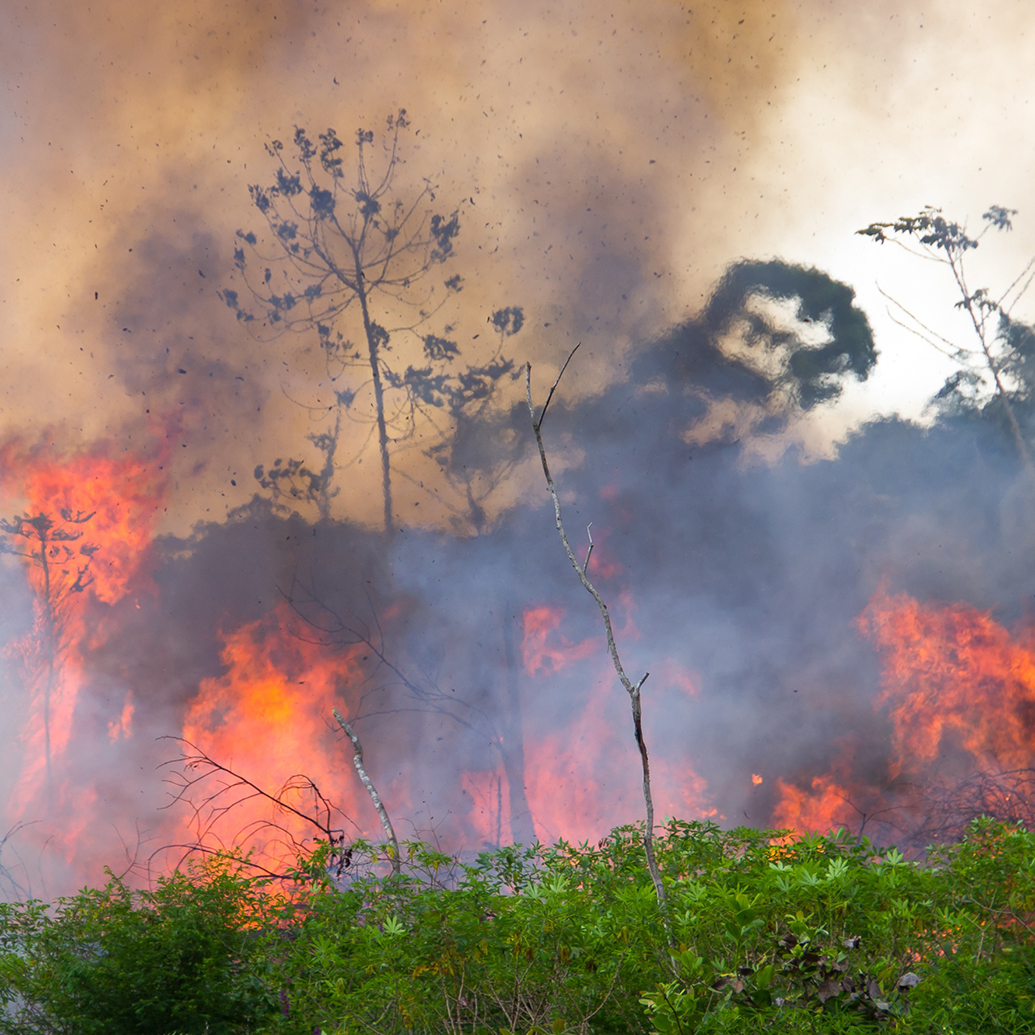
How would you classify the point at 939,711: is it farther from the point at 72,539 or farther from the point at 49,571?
the point at 49,571

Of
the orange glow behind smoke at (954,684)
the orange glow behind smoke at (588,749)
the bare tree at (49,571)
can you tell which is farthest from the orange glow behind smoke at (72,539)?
the orange glow behind smoke at (954,684)

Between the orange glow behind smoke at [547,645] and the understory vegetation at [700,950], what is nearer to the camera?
the understory vegetation at [700,950]

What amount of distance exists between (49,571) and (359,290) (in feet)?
11.8

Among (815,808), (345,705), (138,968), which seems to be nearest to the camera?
(138,968)

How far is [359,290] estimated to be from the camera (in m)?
7.43

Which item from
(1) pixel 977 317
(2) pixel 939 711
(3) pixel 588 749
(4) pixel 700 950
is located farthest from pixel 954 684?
(4) pixel 700 950

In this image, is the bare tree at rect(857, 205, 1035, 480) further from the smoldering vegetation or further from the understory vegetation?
the understory vegetation

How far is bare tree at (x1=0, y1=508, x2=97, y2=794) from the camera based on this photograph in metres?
7.07

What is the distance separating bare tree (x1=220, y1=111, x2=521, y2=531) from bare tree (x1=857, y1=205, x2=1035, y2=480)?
10.6 ft

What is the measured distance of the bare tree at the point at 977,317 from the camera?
6.67 meters

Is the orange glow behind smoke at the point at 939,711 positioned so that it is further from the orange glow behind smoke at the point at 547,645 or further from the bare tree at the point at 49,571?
the bare tree at the point at 49,571

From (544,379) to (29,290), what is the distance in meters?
4.54

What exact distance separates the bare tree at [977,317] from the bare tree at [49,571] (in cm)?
706

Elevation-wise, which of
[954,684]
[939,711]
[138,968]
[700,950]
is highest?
[954,684]
